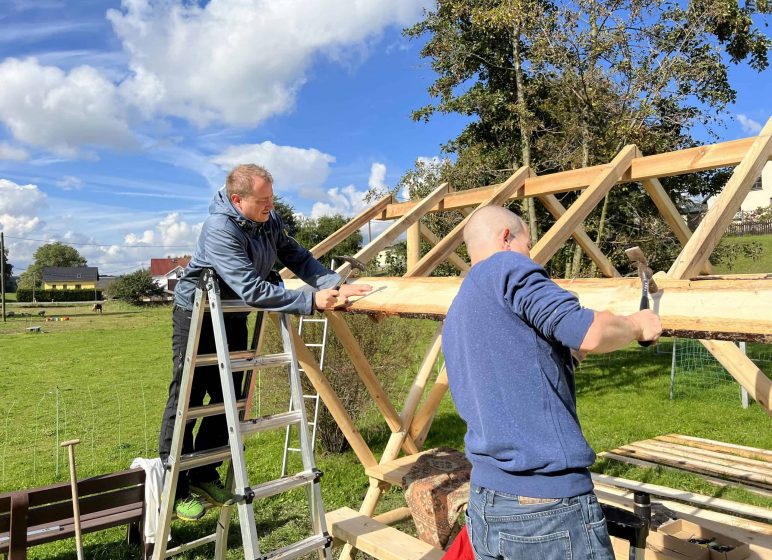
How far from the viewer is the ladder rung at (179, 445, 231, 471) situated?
3027 mm

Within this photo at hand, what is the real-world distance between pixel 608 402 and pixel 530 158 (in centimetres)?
576

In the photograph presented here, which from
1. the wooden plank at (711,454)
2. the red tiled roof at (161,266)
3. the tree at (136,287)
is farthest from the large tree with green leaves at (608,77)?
the red tiled roof at (161,266)

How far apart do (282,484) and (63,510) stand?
78.9 inches

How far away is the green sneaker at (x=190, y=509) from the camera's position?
3.20m

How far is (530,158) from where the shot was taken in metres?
12.9

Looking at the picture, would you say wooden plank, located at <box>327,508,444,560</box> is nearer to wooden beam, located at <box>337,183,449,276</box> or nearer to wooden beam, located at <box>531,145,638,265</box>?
wooden beam, located at <box>531,145,638,265</box>

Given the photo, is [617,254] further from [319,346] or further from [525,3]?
[319,346]

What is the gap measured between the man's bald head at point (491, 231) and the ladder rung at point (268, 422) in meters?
1.54

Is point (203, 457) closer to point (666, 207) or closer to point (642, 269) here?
point (642, 269)

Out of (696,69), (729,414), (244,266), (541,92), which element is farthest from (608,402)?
(244,266)

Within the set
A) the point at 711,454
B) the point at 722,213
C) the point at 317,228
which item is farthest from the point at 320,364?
the point at 317,228

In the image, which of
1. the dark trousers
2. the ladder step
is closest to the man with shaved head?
the ladder step

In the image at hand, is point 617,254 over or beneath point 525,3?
beneath

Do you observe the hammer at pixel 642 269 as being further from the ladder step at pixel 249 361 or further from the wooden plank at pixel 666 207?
the wooden plank at pixel 666 207
